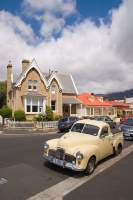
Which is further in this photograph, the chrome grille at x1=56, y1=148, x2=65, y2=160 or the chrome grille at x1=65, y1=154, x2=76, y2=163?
the chrome grille at x1=56, y1=148, x2=65, y2=160

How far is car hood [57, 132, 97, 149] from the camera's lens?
33.9ft

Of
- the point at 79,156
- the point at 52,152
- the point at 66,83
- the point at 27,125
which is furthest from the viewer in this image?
the point at 66,83

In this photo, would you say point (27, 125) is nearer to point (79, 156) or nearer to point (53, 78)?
point (53, 78)

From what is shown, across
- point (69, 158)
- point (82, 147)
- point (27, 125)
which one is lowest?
point (69, 158)

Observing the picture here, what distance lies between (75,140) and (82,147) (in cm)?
53

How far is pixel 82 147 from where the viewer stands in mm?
10336

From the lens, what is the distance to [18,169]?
10.4 meters

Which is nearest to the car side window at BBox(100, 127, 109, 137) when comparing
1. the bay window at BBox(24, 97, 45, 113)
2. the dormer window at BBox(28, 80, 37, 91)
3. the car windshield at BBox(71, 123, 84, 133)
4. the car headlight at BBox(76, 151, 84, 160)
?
the car windshield at BBox(71, 123, 84, 133)

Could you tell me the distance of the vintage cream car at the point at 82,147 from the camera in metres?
9.84

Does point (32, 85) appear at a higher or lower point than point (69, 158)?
higher

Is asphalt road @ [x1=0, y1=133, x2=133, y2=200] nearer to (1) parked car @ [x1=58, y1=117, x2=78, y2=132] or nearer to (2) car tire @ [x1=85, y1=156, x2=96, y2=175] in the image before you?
(2) car tire @ [x1=85, y1=156, x2=96, y2=175]

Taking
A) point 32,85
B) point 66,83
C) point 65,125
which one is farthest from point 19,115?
point 66,83

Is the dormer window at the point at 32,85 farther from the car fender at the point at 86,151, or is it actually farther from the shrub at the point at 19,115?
the car fender at the point at 86,151

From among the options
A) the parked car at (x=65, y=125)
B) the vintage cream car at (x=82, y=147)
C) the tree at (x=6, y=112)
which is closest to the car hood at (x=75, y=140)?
the vintage cream car at (x=82, y=147)
